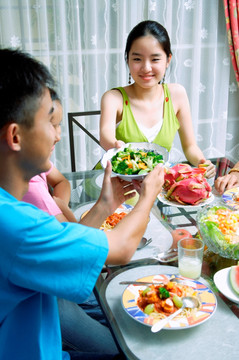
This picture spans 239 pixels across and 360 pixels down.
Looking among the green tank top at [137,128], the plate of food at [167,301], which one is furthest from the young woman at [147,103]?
the plate of food at [167,301]

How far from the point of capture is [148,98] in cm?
230

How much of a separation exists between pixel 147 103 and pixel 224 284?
4.61 ft

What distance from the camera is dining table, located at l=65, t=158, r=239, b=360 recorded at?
2.97ft

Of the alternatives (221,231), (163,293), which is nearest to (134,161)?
(221,231)

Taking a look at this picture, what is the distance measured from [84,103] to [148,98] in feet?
3.49

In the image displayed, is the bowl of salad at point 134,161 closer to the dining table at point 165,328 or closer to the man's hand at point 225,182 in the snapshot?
the dining table at point 165,328

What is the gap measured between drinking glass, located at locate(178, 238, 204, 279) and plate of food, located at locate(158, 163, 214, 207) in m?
0.26

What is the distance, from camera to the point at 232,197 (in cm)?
157

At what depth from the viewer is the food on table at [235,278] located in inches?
42.3

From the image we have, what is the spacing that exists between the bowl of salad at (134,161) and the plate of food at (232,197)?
0.29 m

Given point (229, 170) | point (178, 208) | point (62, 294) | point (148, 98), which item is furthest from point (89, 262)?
point (148, 98)

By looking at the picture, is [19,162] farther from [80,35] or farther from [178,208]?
[80,35]

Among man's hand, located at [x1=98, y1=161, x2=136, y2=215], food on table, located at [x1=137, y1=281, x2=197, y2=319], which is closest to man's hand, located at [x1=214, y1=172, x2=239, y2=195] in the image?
man's hand, located at [x1=98, y1=161, x2=136, y2=215]

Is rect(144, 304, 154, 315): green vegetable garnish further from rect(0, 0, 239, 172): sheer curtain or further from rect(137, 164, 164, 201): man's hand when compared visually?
rect(0, 0, 239, 172): sheer curtain
